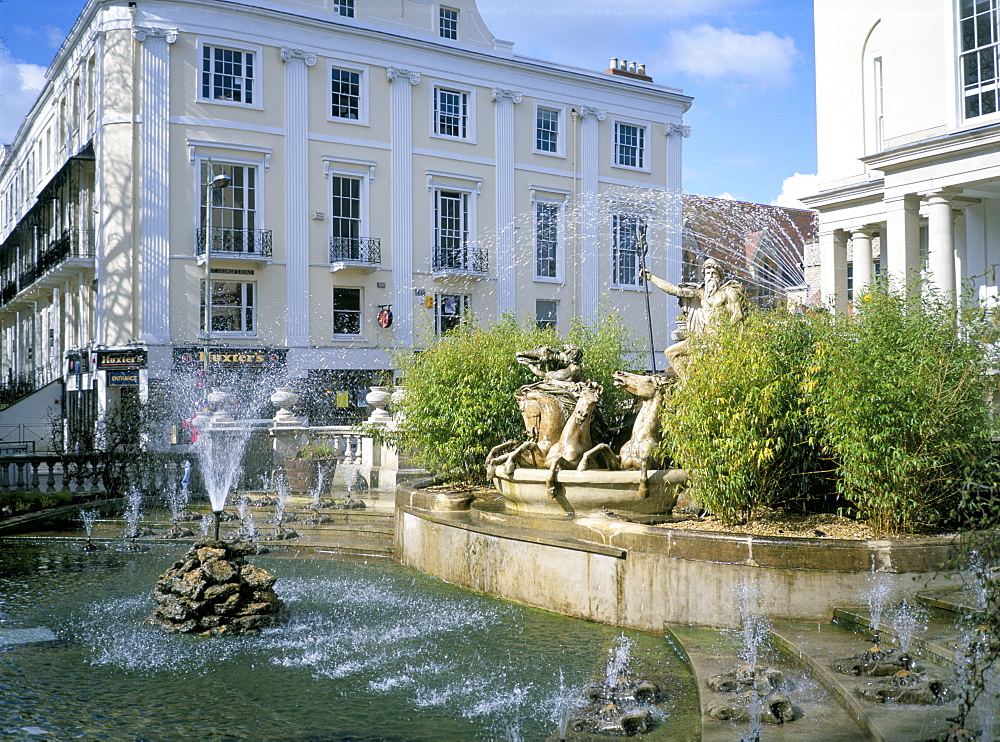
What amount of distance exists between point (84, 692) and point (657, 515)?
537 cm

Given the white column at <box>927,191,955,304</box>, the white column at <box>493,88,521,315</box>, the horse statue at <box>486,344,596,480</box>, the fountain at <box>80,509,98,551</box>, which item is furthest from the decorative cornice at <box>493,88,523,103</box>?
the horse statue at <box>486,344,596,480</box>

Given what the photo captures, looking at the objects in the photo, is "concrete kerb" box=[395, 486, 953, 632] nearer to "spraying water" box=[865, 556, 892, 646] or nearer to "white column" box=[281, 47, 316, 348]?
"spraying water" box=[865, 556, 892, 646]

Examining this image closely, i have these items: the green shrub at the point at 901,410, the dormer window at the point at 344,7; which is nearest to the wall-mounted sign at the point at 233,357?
the dormer window at the point at 344,7

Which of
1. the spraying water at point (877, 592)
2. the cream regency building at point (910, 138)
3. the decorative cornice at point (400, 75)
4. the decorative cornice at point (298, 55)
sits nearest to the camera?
the spraying water at point (877, 592)

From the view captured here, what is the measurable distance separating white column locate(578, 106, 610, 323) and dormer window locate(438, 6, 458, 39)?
559 centimetres

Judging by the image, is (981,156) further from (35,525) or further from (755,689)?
(35,525)

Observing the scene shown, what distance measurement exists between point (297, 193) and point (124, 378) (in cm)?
785

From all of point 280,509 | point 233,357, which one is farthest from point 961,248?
point 233,357

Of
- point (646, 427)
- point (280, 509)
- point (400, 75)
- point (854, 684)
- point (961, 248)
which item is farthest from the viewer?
point (400, 75)

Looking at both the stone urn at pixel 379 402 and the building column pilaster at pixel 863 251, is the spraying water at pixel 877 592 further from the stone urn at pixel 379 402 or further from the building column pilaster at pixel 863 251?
the building column pilaster at pixel 863 251

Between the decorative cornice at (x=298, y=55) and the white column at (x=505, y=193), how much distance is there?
709 centimetres

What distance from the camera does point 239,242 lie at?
1149 inches

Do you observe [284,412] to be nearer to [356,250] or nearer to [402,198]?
[356,250]

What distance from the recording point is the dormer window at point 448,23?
33531 mm
